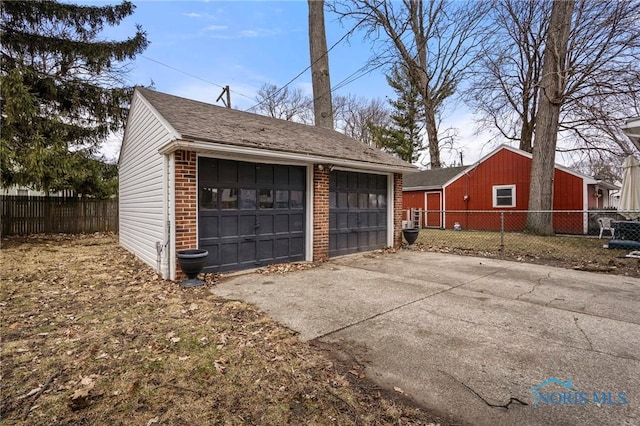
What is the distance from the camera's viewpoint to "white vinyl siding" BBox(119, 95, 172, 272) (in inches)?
233

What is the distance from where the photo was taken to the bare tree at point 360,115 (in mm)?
28672

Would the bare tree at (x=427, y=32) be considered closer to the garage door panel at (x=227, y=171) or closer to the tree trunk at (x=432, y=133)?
the tree trunk at (x=432, y=133)

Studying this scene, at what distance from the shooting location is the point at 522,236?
503 inches

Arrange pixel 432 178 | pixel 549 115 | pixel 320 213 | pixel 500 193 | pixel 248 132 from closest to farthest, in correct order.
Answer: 1. pixel 248 132
2. pixel 320 213
3. pixel 549 115
4. pixel 500 193
5. pixel 432 178

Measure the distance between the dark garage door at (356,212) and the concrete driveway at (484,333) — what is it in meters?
1.99

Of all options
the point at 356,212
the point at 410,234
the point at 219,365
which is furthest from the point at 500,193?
the point at 219,365

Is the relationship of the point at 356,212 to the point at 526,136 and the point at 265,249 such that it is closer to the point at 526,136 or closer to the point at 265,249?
the point at 265,249

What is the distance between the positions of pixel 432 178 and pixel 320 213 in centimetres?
1519

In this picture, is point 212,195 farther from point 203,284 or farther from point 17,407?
point 17,407

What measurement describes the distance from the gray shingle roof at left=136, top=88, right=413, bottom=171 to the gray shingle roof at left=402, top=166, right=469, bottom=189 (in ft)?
35.8

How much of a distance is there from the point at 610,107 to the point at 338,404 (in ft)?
54.1

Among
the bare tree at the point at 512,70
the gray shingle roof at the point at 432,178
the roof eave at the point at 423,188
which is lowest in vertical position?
the roof eave at the point at 423,188

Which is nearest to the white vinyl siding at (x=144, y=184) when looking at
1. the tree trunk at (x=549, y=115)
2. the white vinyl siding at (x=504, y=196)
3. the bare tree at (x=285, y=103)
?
the tree trunk at (x=549, y=115)

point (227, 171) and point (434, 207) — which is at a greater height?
point (227, 171)
